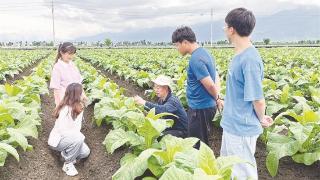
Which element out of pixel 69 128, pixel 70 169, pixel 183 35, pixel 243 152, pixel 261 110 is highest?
pixel 183 35

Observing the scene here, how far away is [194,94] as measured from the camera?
473 cm

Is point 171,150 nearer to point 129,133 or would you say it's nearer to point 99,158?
point 129,133

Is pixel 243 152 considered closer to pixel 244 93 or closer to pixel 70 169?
pixel 244 93

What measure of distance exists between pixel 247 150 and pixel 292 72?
715 cm

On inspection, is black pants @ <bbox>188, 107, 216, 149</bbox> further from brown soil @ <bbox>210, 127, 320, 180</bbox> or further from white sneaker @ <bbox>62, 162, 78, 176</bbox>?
white sneaker @ <bbox>62, 162, 78, 176</bbox>

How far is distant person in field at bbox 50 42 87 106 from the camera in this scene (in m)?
6.34

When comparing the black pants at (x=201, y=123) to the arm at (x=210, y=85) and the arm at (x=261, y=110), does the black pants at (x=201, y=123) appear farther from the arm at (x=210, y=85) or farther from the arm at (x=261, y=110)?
the arm at (x=261, y=110)

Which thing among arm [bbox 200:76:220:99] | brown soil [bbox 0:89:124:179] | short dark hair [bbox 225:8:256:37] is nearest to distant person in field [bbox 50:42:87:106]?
brown soil [bbox 0:89:124:179]

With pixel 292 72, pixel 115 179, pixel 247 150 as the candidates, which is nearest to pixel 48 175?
pixel 115 179

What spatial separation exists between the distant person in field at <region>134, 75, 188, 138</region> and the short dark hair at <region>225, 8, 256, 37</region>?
1.96m

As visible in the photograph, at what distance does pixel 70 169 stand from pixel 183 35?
230 cm

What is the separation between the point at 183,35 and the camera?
4523 millimetres

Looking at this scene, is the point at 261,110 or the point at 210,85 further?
the point at 210,85

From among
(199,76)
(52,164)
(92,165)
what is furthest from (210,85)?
(52,164)
